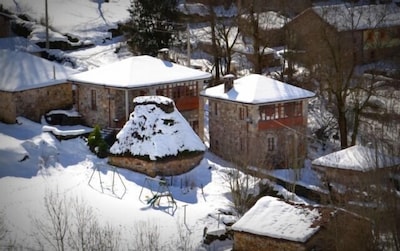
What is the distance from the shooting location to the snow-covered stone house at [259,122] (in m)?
39.4

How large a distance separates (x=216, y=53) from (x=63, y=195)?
20.1 meters

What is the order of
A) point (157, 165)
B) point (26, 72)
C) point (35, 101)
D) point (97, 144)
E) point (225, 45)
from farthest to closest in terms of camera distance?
1. point (225, 45)
2. point (26, 72)
3. point (35, 101)
4. point (97, 144)
5. point (157, 165)

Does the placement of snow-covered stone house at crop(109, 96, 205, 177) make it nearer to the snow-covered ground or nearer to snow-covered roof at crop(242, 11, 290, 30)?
the snow-covered ground

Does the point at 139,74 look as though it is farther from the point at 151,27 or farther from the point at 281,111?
the point at 151,27

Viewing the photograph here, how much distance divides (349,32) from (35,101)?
22548mm

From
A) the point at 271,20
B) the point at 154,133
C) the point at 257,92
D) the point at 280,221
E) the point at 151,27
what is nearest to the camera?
the point at 280,221

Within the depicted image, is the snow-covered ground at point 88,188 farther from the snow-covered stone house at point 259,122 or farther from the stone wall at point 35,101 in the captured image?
the snow-covered stone house at point 259,122

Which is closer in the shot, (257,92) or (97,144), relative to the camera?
(97,144)

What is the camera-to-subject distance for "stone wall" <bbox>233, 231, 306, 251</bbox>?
2681cm

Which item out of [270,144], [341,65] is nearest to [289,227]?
[270,144]

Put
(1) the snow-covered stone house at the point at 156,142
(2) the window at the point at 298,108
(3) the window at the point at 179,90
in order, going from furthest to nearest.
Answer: (2) the window at the point at 298,108
(3) the window at the point at 179,90
(1) the snow-covered stone house at the point at 156,142

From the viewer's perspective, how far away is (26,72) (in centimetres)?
4053

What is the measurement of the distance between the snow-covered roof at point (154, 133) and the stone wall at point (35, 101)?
5.30 m

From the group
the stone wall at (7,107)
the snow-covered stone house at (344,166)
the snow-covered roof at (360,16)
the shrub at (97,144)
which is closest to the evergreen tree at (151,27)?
the snow-covered roof at (360,16)
